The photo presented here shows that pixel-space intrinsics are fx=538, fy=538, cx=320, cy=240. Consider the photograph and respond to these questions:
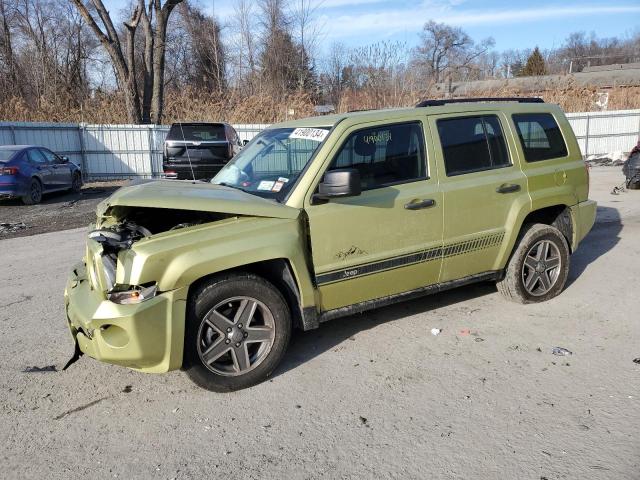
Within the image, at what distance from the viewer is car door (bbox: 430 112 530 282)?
4.46m

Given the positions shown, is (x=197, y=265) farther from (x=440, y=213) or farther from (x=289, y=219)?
(x=440, y=213)

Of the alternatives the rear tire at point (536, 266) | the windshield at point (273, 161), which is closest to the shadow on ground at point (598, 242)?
the rear tire at point (536, 266)

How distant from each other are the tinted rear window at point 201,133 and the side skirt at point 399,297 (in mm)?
10652

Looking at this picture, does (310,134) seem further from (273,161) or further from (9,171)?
(9,171)

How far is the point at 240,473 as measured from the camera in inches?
111

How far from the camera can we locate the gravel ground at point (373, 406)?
286 centimetres

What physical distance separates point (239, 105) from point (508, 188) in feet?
71.5

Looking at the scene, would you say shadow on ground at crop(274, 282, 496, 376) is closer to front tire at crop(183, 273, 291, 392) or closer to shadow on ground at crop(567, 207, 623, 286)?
front tire at crop(183, 273, 291, 392)

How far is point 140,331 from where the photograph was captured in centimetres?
322

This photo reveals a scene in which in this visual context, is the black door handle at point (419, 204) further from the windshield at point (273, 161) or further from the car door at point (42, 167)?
the car door at point (42, 167)

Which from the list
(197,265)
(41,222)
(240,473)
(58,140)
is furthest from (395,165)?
(58,140)

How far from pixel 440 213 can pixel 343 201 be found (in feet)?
3.02

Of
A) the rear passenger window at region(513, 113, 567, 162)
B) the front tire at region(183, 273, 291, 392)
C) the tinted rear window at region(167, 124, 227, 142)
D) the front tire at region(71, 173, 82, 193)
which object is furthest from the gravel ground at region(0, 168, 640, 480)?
the front tire at region(71, 173, 82, 193)

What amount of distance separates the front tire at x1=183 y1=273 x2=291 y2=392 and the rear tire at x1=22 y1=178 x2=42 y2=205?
11.8 m
